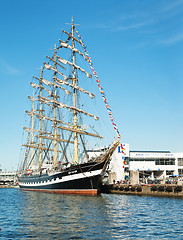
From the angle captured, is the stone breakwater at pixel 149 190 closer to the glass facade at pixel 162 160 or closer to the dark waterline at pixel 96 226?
the dark waterline at pixel 96 226

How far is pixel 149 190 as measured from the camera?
46.2 m

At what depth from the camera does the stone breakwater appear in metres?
41.5

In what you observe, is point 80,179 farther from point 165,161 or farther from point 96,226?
point 165,161

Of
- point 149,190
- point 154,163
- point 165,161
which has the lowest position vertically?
point 149,190

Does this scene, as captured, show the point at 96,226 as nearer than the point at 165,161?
Yes

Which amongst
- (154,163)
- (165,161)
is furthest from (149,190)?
(165,161)

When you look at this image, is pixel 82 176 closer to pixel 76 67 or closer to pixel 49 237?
pixel 76 67

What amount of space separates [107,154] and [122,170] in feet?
113

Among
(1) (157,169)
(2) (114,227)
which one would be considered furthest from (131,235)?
(1) (157,169)

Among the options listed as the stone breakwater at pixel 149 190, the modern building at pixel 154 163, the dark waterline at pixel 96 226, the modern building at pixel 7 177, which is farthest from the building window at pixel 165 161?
the modern building at pixel 7 177

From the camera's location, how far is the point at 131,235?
16.7 m

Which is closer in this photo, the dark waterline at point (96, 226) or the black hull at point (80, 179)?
the dark waterline at point (96, 226)

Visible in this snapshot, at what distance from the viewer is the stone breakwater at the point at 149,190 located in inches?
1635

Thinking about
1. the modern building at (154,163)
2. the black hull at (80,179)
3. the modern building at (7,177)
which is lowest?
the modern building at (7,177)
